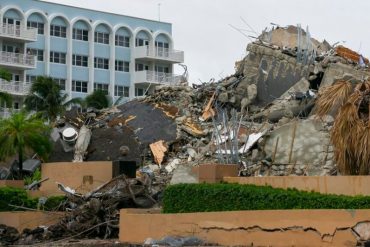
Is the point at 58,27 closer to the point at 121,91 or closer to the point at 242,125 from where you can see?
the point at 121,91

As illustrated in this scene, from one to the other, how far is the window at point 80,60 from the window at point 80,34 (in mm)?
1646

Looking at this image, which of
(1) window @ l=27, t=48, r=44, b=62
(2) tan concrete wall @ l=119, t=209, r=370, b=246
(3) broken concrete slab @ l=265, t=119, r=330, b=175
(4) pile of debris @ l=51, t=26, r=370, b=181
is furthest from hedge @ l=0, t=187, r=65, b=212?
(1) window @ l=27, t=48, r=44, b=62

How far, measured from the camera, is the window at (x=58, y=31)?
76.2 m

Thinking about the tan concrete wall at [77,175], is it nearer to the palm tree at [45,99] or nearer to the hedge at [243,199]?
the hedge at [243,199]

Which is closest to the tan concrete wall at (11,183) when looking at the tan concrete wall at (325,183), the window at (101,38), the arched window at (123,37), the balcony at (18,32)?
the tan concrete wall at (325,183)

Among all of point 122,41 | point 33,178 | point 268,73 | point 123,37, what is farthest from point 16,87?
point 33,178

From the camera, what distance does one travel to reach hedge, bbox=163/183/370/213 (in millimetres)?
19625

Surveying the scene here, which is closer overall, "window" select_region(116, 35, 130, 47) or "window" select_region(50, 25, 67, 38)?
"window" select_region(50, 25, 67, 38)

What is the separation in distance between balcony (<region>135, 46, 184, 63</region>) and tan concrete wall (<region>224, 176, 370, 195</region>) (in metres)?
59.3

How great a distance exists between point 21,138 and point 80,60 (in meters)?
44.8

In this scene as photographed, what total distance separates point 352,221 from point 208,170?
5894 millimetres

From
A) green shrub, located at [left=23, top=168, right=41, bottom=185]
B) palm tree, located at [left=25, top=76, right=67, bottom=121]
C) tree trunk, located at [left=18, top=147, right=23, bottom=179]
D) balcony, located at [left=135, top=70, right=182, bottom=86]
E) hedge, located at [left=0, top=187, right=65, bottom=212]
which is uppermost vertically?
balcony, located at [left=135, top=70, right=182, bottom=86]

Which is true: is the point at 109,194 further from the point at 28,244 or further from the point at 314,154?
the point at 314,154

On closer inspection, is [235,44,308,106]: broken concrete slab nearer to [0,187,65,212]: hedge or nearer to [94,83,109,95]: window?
[0,187,65,212]: hedge
